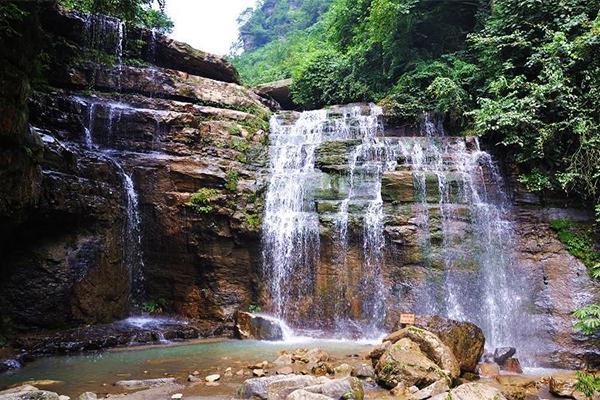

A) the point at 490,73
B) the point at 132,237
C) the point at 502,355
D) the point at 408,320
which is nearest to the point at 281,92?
the point at 490,73

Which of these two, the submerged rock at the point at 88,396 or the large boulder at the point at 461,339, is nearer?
the submerged rock at the point at 88,396

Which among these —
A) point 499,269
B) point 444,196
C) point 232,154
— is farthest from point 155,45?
point 499,269

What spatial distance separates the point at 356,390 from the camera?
5863 millimetres

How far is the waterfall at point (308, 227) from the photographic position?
12125 millimetres

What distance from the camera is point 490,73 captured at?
15.7m

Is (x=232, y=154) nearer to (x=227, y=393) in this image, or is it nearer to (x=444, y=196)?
(x=444, y=196)

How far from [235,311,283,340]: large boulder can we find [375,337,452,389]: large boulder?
4.52 meters

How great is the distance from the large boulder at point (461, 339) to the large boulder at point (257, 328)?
400 cm

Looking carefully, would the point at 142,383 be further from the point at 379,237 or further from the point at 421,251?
the point at 421,251

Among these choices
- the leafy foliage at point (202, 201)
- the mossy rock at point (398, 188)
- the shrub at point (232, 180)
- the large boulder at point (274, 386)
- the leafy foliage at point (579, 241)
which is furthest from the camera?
the shrub at point (232, 180)

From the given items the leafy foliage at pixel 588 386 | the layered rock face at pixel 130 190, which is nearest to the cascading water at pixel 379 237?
the layered rock face at pixel 130 190

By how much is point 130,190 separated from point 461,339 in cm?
966

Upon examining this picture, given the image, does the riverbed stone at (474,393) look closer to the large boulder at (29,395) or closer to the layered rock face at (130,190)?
the large boulder at (29,395)

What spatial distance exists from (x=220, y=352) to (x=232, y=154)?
7539 millimetres
